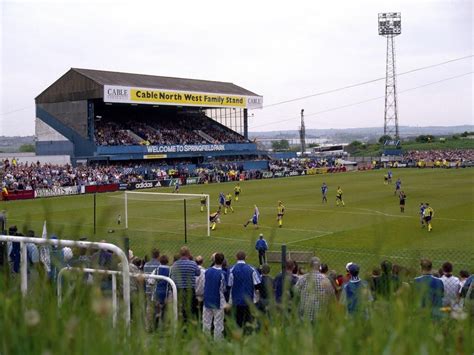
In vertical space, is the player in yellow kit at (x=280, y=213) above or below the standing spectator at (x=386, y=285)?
below

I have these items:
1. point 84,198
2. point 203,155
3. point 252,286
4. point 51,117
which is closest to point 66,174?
point 84,198

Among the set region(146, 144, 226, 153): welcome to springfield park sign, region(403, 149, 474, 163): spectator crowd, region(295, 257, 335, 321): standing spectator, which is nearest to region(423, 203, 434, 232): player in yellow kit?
region(295, 257, 335, 321): standing spectator

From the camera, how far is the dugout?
65500 millimetres

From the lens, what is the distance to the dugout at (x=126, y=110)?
215 ft

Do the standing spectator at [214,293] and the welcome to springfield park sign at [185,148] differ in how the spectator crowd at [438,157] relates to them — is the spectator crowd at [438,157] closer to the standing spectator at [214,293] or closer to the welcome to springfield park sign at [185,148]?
the welcome to springfield park sign at [185,148]

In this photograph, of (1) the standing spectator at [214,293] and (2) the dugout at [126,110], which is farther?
(2) the dugout at [126,110]

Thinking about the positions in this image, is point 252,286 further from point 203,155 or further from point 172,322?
point 203,155

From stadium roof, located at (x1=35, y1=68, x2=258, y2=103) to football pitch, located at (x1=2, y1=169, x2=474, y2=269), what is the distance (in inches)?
724

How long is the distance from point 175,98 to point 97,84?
10.6 meters

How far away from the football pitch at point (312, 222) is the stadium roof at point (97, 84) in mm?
18389

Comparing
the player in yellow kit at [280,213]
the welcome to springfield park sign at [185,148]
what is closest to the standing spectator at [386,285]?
the player in yellow kit at [280,213]

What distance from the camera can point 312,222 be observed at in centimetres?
3106

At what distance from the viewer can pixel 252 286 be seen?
9.48 meters

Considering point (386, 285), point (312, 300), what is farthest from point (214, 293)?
point (312, 300)
